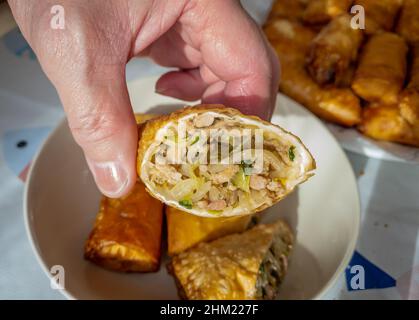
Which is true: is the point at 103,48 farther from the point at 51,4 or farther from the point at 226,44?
the point at 226,44

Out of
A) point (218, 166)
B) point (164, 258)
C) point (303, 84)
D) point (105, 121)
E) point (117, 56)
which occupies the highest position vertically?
point (117, 56)

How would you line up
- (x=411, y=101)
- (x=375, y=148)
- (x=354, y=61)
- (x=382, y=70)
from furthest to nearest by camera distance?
(x=354, y=61), (x=382, y=70), (x=411, y=101), (x=375, y=148)

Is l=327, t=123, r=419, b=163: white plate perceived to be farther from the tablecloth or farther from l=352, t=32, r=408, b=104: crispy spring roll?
l=352, t=32, r=408, b=104: crispy spring roll

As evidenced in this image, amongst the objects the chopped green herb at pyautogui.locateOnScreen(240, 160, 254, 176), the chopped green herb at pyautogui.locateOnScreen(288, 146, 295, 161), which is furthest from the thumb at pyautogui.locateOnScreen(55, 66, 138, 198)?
the chopped green herb at pyautogui.locateOnScreen(288, 146, 295, 161)

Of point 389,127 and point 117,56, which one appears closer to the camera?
point 117,56

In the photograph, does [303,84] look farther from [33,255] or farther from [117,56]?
[33,255]

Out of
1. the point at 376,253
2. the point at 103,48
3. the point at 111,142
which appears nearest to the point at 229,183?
the point at 111,142

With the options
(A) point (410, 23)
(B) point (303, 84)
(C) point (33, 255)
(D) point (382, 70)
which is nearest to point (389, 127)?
(D) point (382, 70)
